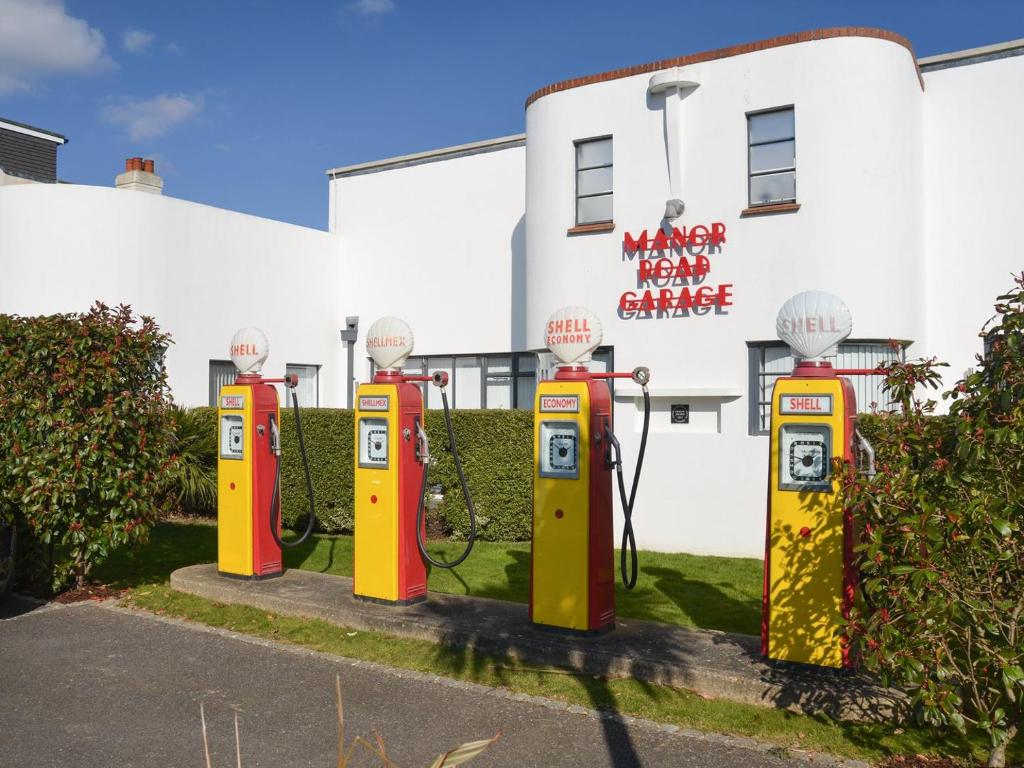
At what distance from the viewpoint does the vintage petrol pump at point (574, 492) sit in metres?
6.49

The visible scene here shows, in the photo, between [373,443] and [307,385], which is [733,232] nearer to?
[373,443]

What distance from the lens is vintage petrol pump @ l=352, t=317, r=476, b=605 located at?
756 centimetres

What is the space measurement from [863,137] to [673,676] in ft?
23.9

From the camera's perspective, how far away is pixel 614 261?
12039mm

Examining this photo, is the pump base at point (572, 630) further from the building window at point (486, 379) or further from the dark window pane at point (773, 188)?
the building window at point (486, 379)

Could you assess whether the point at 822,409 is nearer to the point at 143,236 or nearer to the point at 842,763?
the point at 842,763

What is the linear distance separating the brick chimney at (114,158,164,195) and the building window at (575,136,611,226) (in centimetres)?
751

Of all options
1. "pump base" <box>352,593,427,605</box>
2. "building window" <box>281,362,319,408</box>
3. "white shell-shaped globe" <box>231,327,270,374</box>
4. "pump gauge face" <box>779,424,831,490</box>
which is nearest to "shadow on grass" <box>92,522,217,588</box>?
"white shell-shaped globe" <box>231,327,270,374</box>

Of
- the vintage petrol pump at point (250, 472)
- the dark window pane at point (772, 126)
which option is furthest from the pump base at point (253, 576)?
the dark window pane at point (772, 126)

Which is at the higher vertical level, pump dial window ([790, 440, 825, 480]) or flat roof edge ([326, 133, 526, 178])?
flat roof edge ([326, 133, 526, 178])

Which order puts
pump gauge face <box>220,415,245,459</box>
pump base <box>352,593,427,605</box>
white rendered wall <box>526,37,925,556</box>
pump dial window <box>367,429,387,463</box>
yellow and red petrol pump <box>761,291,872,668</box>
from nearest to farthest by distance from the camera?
yellow and red petrol pump <box>761,291,872,668</box>
pump base <box>352,593,427,605</box>
pump dial window <box>367,429,387,463</box>
pump gauge face <box>220,415,245,459</box>
white rendered wall <box>526,37,925,556</box>

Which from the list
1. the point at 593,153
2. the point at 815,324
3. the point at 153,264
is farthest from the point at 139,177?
the point at 815,324

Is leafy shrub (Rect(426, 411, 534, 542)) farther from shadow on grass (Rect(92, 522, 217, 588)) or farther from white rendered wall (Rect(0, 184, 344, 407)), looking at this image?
white rendered wall (Rect(0, 184, 344, 407))

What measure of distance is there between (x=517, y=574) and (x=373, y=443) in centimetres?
261
